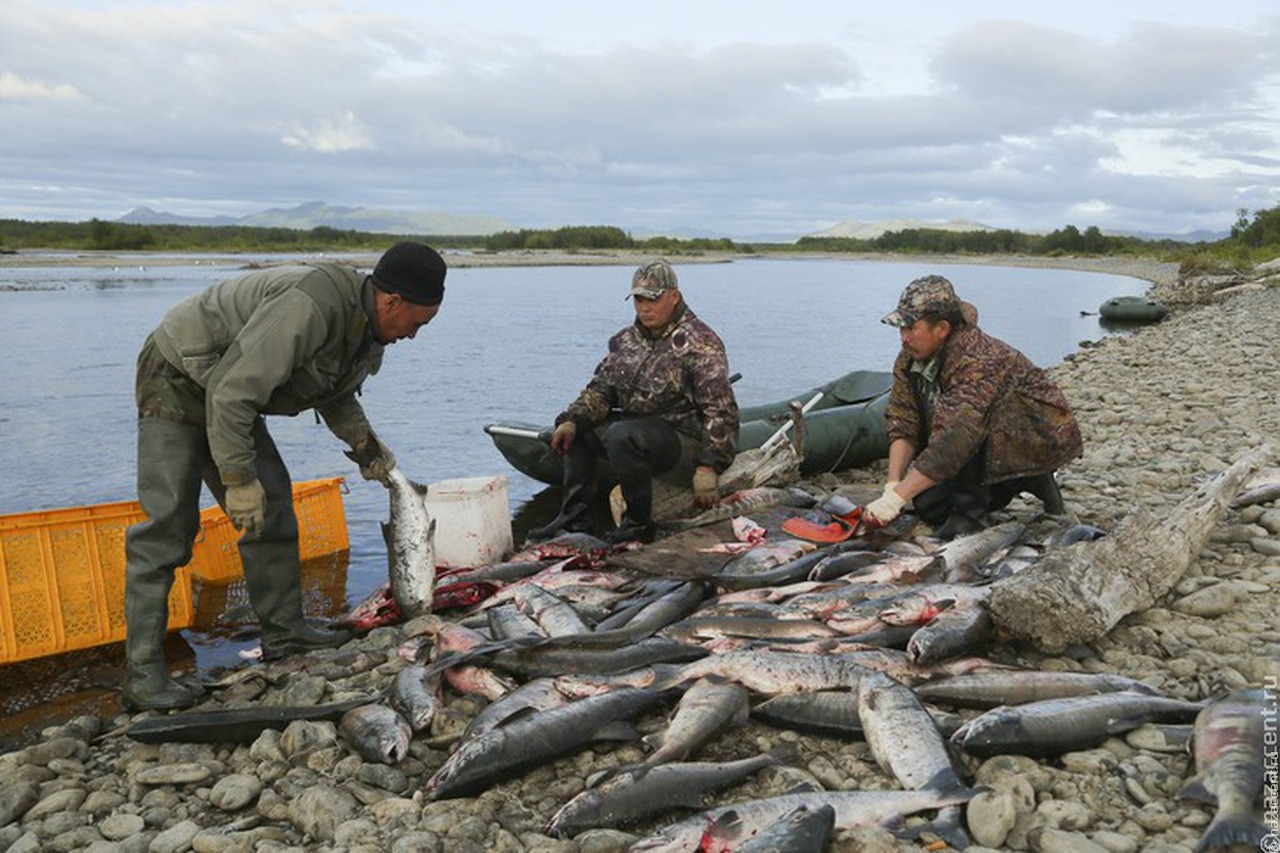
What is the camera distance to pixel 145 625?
4.91 metres

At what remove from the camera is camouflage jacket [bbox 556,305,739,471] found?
722cm

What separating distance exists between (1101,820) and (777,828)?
3.74ft

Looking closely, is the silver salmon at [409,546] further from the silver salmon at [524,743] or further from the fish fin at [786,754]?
the fish fin at [786,754]

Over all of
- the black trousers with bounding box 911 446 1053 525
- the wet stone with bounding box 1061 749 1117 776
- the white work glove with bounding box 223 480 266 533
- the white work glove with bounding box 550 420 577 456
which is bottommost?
the wet stone with bounding box 1061 749 1117 776

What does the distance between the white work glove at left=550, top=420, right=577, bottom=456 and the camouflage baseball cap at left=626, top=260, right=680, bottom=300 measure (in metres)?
1.12

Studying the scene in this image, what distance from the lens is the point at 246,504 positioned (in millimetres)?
4742

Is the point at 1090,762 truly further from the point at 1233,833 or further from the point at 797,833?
the point at 797,833

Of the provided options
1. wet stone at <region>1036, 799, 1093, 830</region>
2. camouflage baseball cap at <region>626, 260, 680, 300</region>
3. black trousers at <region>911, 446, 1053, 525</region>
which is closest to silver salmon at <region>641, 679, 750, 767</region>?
wet stone at <region>1036, 799, 1093, 830</region>

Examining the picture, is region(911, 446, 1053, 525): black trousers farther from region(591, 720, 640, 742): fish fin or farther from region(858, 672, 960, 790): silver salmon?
region(591, 720, 640, 742): fish fin

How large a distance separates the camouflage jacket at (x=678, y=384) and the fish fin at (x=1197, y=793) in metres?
4.13

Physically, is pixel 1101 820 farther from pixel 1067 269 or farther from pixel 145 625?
pixel 1067 269

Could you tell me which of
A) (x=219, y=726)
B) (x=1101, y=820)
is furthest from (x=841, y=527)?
(x=219, y=726)

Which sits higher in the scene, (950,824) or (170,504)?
(170,504)

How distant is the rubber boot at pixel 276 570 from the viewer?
5332mm
